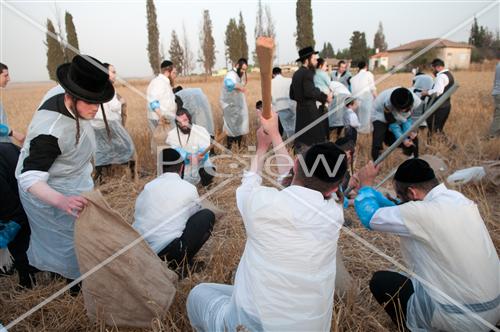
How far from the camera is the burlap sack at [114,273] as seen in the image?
1.89 m

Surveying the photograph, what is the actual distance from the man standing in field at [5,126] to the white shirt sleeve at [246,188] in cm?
245

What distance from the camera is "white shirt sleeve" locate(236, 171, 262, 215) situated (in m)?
1.58

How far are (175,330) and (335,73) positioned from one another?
9.23 meters

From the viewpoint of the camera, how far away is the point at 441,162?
4.74 meters

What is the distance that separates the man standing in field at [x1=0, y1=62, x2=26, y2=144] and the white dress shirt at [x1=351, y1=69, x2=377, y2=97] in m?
5.90

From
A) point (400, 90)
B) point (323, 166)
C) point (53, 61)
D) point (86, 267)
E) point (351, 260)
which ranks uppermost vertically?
point (53, 61)

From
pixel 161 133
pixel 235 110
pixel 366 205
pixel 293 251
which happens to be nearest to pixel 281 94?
pixel 235 110

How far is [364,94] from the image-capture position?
744 centimetres

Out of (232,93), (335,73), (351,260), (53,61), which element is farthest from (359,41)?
(351,260)

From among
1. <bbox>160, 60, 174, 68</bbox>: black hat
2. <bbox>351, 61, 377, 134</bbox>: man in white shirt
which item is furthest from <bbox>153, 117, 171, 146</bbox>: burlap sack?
<bbox>351, 61, 377, 134</bbox>: man in white shirt

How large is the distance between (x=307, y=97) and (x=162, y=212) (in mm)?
3204

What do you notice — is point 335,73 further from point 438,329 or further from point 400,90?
point 438,329

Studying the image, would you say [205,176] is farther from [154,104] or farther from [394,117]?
[394,117]

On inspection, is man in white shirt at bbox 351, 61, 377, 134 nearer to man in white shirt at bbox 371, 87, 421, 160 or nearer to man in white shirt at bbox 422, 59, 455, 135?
man in white shirt at bbox 422, 59, 455, 135
